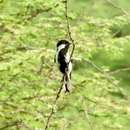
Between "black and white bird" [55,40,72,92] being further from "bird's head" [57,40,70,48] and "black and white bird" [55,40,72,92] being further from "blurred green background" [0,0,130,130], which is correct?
"blurred green background" [0,0,130,130]

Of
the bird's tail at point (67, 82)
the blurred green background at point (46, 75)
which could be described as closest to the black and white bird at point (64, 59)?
the bird's tail at point (67, 82)

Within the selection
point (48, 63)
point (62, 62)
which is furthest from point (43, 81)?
point (62, 62)

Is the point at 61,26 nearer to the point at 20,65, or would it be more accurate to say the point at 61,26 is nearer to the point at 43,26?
the point at 43,26

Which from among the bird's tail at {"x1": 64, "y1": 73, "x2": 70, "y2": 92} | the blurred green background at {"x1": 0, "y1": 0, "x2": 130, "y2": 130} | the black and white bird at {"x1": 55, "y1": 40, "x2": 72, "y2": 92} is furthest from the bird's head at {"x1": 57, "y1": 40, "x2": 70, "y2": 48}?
the blurred green background at {"x1": 0, "y1": 0, "x2": 130, "y2": 130}

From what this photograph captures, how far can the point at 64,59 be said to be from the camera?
2.43 m

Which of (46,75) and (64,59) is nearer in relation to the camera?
(64,59)

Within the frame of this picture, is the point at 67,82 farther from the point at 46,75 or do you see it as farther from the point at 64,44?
the point at 46,75

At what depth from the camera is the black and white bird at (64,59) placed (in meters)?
2.43

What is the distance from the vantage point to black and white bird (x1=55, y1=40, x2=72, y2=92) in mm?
2426

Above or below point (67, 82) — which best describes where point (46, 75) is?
below

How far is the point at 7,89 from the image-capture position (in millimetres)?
5156

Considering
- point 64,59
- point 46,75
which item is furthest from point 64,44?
point 46,75

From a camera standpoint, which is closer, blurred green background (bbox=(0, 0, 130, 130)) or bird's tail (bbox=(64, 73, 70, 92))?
bird's tail (bbox=(64, 73, 70, 92))

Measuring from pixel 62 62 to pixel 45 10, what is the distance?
3.07m
